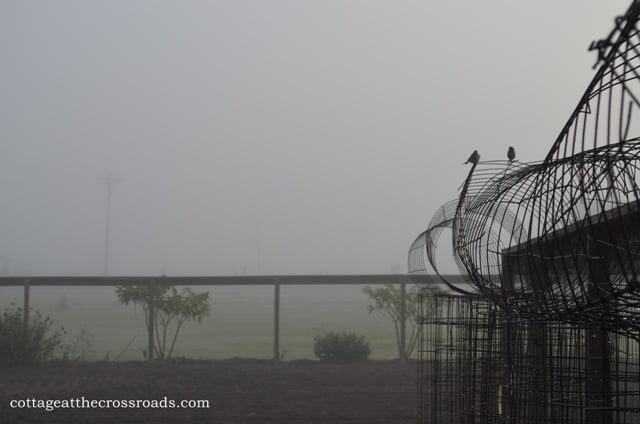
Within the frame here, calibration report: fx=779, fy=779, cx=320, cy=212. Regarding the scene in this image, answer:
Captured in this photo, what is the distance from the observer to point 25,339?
32.9 ft

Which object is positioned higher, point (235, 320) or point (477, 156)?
point (477, 156)

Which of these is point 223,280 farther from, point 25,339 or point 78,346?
point 25,339

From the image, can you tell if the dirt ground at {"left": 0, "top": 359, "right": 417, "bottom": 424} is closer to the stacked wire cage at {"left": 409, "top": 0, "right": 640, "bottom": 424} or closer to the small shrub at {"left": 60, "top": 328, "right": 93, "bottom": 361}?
the small shrub at {"left": 60, "top": 328, "right": 93, "bottom": 361}

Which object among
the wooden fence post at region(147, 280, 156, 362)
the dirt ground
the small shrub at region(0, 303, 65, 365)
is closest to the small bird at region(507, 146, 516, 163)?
the dirt ground

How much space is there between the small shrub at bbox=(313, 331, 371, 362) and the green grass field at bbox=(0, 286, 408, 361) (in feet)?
0.81

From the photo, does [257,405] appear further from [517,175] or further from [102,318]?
[102,318]

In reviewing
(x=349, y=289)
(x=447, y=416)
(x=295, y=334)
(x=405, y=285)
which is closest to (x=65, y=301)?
(x=295, y=334)

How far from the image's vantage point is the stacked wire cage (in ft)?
4.62

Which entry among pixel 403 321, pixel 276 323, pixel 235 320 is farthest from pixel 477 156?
pixel 235 320

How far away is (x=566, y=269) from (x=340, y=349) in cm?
943

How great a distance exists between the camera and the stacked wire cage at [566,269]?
1408 millimetres

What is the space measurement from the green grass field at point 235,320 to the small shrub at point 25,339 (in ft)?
0.95

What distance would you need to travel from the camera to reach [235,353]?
11.4 meters

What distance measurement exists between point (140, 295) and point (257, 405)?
14.9 feet
